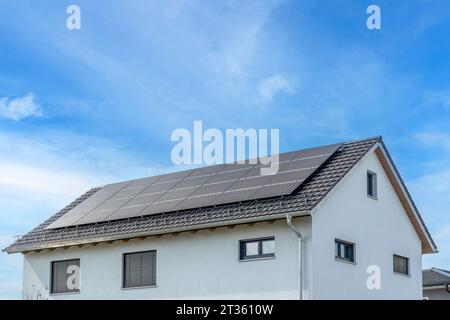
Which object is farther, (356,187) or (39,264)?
(39,264)

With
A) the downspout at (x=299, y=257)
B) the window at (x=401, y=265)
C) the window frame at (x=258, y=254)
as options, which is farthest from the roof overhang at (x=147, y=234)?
the window at (x=401, y=265)

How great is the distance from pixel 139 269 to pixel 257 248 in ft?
15.2

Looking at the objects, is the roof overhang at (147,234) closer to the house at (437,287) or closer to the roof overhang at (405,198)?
the roof overhang at (405,198)

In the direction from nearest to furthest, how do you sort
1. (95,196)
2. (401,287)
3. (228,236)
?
(228,236) → (401,287) → (95,196)

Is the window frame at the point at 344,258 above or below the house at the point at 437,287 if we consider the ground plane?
above

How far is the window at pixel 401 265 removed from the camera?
25.7m

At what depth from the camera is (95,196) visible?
2989 centimetres

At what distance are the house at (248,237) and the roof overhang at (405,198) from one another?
0.05 metres

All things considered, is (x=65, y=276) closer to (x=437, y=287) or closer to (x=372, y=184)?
(x=372, y=184)

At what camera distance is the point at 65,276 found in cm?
2630

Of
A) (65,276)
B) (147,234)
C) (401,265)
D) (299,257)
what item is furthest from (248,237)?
(65,276)

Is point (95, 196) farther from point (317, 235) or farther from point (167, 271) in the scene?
point (317, 235)
